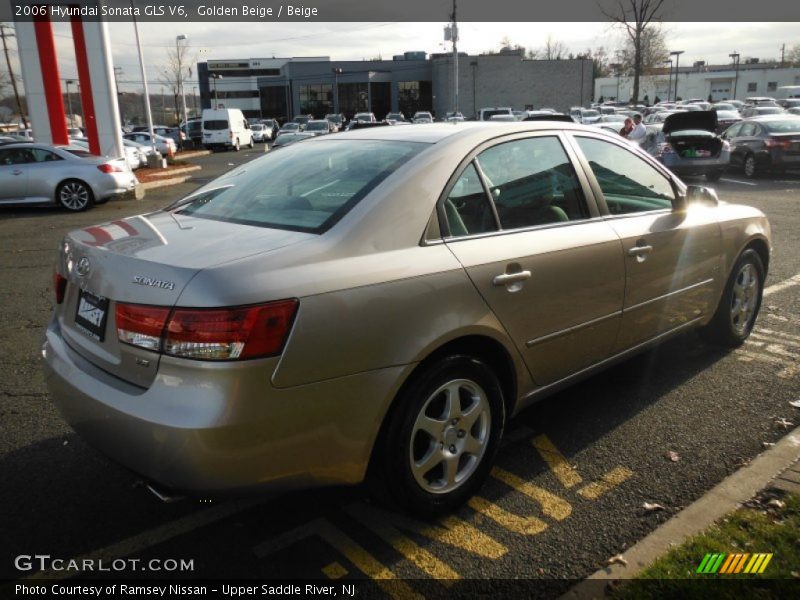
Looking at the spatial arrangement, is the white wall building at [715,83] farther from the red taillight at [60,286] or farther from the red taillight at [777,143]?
the red taillight at [60,286]

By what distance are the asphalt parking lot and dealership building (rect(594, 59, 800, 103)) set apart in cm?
9873

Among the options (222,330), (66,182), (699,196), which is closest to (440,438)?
(222,330)

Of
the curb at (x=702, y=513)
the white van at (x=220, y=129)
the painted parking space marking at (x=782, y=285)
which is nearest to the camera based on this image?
the curb at (x=702, y=513)

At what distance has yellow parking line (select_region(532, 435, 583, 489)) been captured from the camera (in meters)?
3.30

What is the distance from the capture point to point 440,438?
2859 millimetres

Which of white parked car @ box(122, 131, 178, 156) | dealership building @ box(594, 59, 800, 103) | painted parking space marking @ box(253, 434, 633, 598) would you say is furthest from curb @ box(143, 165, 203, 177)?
dealership building @ box(594, 59, 800, 103)

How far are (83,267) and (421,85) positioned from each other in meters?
78.1

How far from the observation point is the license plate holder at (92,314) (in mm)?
2576

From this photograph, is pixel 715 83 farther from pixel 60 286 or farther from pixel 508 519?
pixel 60 286

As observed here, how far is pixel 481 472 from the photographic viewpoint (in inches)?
121

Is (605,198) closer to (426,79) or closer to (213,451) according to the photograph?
(213,451)

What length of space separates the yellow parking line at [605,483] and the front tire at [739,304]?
2015 mm

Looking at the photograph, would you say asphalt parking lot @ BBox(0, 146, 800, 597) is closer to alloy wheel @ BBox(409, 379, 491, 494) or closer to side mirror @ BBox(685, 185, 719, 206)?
alloy wheel @ BBox(409, 379, 491, 494)

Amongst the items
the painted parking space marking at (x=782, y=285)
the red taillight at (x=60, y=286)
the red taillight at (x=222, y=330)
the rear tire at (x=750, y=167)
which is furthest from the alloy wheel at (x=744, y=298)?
the rear tire at (x=750, y=167)
